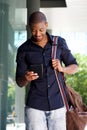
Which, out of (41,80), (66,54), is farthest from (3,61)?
(41,80)

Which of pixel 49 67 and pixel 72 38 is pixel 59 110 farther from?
pixel 72 38

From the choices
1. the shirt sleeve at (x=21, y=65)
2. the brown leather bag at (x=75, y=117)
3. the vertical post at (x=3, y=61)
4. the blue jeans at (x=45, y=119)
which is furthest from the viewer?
the vertical post at (x=3, y=61)

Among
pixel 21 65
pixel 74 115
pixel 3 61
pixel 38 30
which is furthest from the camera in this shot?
pixel 3 61

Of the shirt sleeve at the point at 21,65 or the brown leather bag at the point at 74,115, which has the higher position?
the shirt sleeve at the point at 21,65

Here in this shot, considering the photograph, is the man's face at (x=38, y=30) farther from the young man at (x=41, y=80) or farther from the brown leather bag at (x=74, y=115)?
the brown leather bag at (x=74, y=115)

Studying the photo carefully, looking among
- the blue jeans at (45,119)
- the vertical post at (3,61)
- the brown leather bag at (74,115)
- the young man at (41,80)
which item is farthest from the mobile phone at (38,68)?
the vertical post at (3,61)

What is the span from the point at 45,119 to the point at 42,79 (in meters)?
0.36

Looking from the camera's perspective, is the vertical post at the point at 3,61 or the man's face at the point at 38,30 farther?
the vertical post at the point at 3,61

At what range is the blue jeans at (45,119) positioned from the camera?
4.18m

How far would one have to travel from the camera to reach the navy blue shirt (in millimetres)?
4246

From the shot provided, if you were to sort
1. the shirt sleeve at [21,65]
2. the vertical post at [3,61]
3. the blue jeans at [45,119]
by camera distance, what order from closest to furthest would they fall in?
the blue jeans at [45,119] → the shirt sleeve at [21,65] → the vertical post at [3,61]

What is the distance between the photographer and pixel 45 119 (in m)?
4.23

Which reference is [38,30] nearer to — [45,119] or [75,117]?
[45,119]

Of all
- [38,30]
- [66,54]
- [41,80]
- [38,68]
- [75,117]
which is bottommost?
[75,117]
